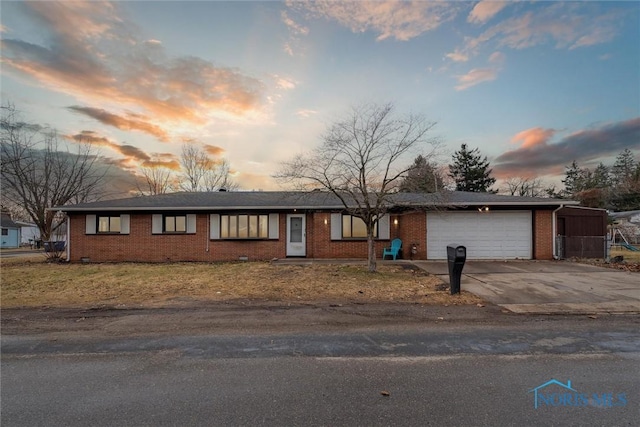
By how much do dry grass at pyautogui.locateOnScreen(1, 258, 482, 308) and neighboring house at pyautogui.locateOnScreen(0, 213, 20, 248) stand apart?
4303 centimetres

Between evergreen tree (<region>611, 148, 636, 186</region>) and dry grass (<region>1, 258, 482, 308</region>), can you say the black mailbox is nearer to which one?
dry grass (<region>1, 258, 482, 308</region>)

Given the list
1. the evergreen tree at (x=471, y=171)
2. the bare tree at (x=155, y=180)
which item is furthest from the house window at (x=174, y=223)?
the evergreen tree at (x=471, y=171)

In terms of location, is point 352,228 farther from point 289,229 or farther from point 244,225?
point 244,225

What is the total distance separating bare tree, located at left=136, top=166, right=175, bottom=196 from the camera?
36781 millimetres

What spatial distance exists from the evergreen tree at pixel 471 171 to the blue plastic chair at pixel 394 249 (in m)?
31.1

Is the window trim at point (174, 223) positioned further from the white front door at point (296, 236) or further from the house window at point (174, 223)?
the white front door at point (296, 236)

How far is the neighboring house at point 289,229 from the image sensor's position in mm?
14703

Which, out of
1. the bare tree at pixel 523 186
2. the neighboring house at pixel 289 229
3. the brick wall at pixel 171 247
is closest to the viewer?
the neighboring house at pixel 289 229

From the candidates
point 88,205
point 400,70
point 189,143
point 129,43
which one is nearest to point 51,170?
point 189,143

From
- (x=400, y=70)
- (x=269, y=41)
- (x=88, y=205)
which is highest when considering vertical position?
(x=269, y=41)

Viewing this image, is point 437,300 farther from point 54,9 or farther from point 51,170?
point 51,170

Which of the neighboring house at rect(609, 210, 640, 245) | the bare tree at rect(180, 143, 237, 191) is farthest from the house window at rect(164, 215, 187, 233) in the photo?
the neighboring house at rect(609, 210, 640, 245)

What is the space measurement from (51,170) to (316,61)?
2969 centimetres

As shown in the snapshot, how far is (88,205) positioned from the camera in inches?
609
